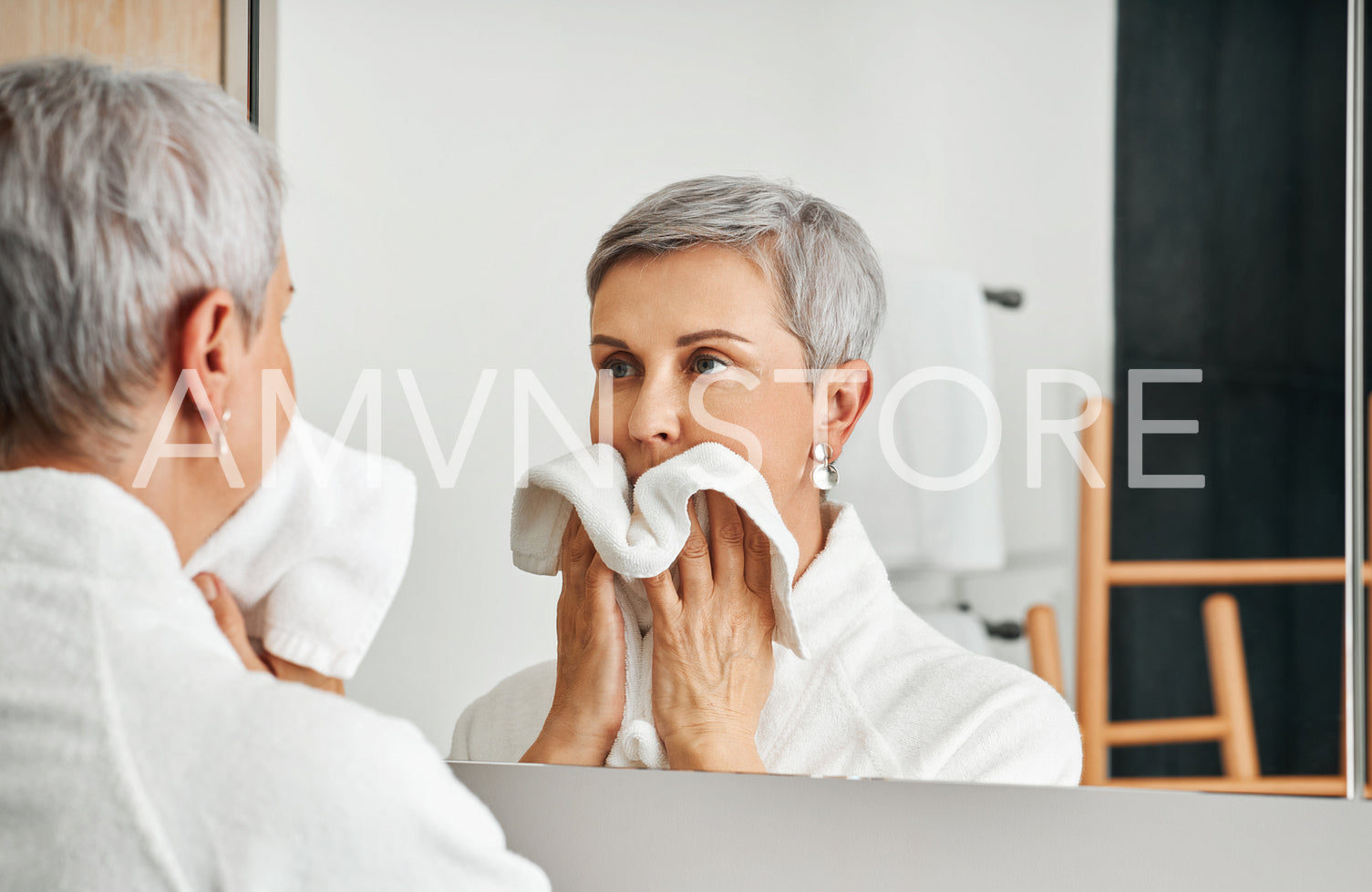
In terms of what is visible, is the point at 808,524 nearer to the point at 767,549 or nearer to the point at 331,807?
the point at 767,549

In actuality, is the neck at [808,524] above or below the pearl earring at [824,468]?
below

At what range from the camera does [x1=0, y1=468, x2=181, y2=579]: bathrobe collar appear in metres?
0.58

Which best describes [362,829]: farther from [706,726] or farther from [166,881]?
[706,726]

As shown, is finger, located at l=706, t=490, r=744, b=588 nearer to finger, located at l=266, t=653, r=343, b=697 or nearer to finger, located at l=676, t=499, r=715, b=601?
finger, located at l=676, t=499, r=715, b=601

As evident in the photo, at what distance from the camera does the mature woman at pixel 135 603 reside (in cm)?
54

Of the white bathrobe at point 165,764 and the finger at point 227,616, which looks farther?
the finger at point 227,616

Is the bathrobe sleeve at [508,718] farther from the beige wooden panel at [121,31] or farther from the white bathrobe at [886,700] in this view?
the beige wooden panel at [121,31]

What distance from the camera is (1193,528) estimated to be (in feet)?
2.31

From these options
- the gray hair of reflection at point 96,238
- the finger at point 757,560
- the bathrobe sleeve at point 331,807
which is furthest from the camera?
the finger at point 757,560

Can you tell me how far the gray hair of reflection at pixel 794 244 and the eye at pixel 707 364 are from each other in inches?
2.3

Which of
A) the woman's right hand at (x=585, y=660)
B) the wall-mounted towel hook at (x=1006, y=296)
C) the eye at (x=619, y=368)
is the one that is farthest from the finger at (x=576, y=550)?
the wall-mounted towel hook at (x=1006, y=296)

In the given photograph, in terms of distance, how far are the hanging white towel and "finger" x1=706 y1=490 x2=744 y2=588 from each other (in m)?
0.08

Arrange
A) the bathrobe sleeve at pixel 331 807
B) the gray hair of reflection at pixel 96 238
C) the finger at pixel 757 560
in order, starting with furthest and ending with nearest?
the finger at pixel 757 560 < the gray hair of reflection at pixel 96 238 < the bathrobe sleeve at pixel 331 807

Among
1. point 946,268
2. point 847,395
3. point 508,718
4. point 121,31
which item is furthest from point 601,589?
point 121,31
